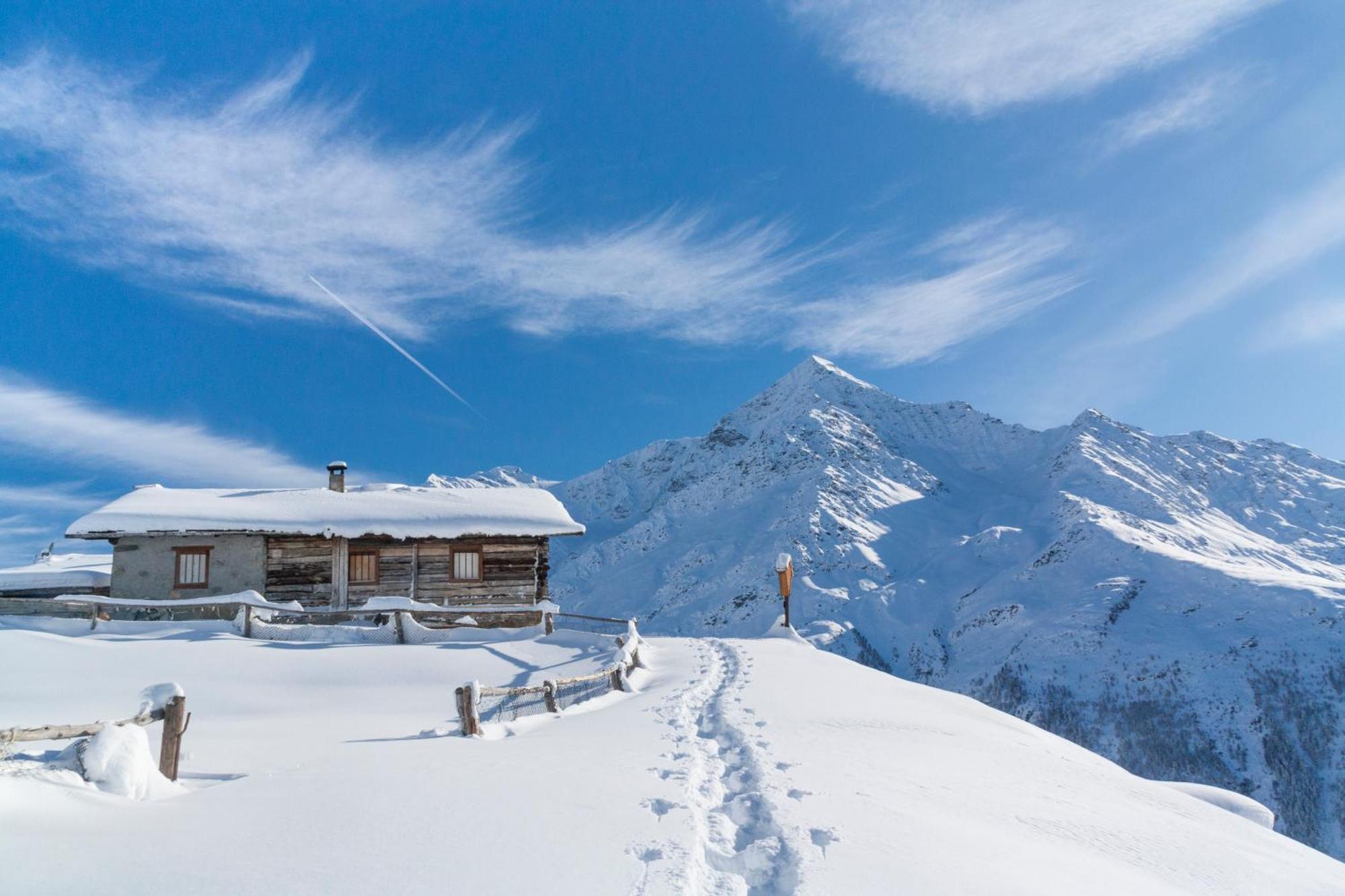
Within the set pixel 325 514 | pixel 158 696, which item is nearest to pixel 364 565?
pixel 325 514

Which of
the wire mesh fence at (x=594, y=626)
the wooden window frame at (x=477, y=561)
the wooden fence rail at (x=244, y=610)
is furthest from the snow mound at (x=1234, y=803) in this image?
the wooden window frame at (x=477, y=561)

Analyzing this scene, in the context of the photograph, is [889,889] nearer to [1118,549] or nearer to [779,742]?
[779,742]

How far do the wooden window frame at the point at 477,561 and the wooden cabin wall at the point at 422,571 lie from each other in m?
0.03

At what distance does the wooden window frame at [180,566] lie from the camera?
21234 millimetres

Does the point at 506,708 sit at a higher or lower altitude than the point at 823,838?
lower

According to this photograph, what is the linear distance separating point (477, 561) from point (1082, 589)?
348 ft

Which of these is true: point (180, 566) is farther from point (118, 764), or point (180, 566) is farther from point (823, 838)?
point (823, 838)

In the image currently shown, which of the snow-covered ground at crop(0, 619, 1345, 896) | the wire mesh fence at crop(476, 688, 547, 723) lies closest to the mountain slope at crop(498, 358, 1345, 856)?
the snow-covered ground at crop(0, 619, 1345, 896)

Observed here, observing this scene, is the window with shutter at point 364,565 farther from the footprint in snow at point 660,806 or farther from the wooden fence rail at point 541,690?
the footprint in snow at point 660,806

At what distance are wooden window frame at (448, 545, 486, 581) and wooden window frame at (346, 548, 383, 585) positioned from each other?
210 centimetres

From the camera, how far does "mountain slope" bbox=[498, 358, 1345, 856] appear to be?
7488 centimetres

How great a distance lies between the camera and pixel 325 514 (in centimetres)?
2238

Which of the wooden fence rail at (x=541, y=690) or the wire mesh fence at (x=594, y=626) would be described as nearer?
the wooden fence rail at (x=541, y=690)

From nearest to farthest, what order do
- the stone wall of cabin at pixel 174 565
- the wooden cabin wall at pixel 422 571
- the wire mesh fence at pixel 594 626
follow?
the wire mesh fence at pixel 594 626, the stone wall of cabin at pixel 174 565, the wooden cabin wall at pixel 422 571
